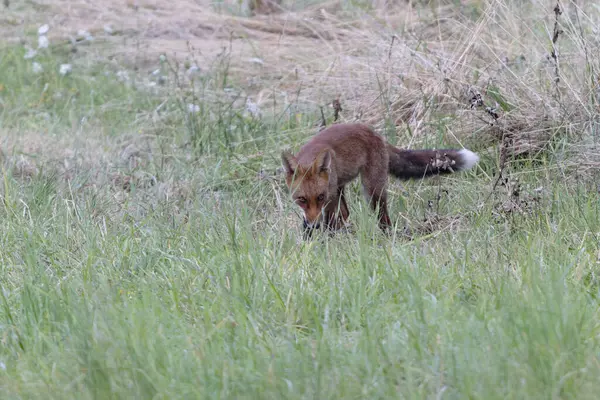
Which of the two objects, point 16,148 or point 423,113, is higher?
point 423,113

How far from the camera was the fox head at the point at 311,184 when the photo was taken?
5.21 m

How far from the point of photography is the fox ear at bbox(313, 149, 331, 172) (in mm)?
5168

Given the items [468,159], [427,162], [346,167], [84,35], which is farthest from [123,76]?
[468,159]

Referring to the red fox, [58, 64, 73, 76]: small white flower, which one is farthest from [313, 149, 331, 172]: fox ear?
[58, 64, 73, 76]: small white flower

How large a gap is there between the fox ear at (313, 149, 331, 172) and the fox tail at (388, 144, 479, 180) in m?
0.64

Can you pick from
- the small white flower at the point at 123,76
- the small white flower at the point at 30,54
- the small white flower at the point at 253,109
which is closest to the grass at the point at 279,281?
the small white flower at the point at 253,109

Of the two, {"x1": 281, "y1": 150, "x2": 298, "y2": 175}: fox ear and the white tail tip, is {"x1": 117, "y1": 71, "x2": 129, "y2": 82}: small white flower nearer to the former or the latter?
{"x1": 281, "y1": 150, "x2": 298, "y2": 175}: fox ear

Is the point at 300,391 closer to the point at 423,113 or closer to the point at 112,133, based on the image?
the point at 423,113

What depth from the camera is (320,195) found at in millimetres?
5254

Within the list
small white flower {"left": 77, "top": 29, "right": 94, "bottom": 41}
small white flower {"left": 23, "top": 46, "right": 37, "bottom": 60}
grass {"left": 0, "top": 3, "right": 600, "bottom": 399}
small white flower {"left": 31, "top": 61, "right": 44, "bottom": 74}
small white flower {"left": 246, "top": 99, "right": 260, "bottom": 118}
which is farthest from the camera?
small white flower {"left": 77, "top": 29, "right": 94, "bottom": 41}

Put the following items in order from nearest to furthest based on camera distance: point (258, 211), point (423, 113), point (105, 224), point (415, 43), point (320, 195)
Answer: point (105, 224) < point (320, 195) < point (258, 211) < point (423, 113) < point (415, 43)

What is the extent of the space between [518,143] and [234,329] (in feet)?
11.4

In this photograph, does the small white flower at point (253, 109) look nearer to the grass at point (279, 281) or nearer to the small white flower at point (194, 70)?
the grass at point (279, 281)

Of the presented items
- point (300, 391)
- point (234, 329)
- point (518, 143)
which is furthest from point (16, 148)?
point (300, 391)
